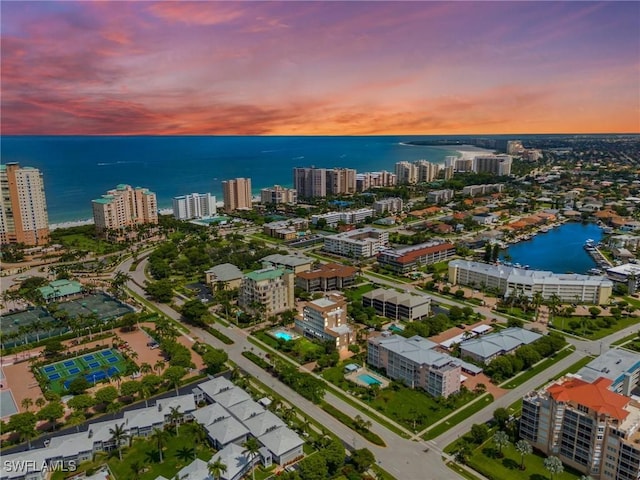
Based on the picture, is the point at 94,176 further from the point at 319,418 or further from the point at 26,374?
the point at 319,418

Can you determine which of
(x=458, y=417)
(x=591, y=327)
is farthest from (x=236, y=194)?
(x=458, y=417)

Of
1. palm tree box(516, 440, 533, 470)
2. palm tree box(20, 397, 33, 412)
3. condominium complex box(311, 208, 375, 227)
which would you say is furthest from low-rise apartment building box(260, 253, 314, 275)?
palm tree box(516, 440, 533, 470)

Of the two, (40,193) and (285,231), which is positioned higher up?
(40,193)

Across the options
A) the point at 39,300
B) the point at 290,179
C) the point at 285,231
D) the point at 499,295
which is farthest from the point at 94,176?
the point at 499,295

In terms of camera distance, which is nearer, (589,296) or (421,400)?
(421,400)

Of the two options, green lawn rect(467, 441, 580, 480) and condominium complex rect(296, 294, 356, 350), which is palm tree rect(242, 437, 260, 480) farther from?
condominium complex rect(296, 294, 356, 350)

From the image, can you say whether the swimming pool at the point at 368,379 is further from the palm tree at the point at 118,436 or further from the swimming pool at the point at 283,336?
the palm tree at the point at 118,436

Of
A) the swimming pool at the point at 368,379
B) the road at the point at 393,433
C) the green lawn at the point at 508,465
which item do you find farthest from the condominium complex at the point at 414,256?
the green lawn at the point at 508,465

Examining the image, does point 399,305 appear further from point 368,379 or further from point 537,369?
point 537,369
